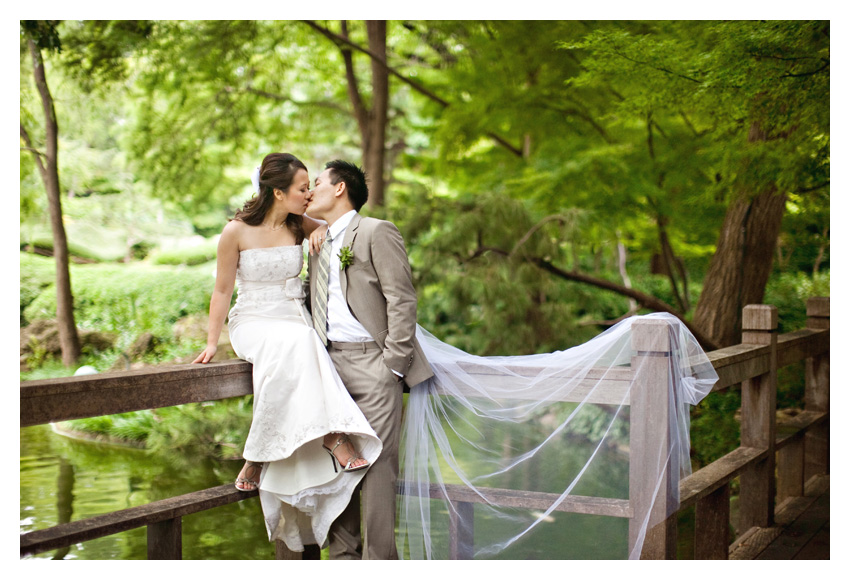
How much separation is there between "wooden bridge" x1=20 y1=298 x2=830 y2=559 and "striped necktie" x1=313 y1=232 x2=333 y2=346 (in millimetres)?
290

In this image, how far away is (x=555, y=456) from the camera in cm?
275

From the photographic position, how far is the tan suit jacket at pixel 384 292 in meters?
2.62

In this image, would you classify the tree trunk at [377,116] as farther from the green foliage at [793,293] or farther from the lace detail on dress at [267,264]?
the lace detail on dress at [267,264]

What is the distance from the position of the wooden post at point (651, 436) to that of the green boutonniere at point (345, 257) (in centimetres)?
102

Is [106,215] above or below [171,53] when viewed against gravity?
below

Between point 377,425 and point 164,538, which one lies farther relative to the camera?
point 377,425

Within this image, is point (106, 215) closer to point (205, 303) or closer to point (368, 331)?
point (205, 303)

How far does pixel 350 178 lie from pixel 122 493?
15.3 feet

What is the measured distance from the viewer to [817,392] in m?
4.95

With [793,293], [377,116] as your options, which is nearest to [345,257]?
[377,116]

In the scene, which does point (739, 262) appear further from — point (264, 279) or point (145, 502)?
point (145, 502)

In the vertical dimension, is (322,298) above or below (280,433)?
above

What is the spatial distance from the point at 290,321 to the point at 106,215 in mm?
13770
